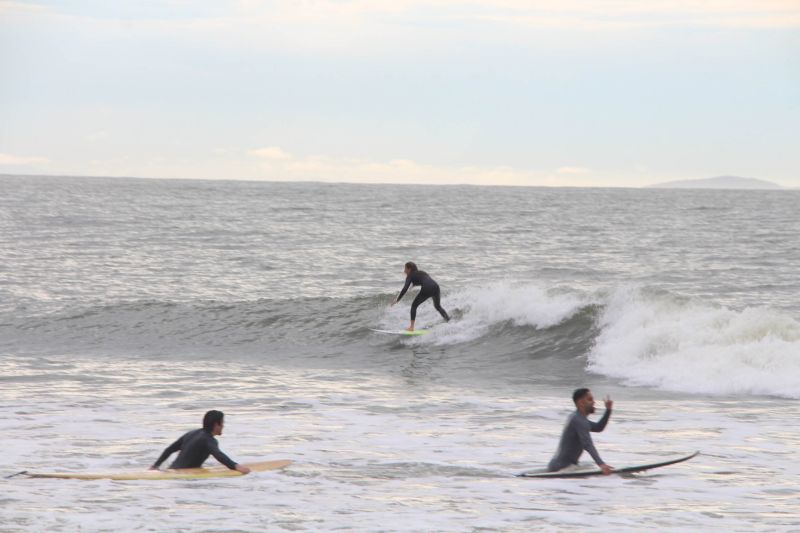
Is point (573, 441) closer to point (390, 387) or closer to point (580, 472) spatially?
point (580, 472)

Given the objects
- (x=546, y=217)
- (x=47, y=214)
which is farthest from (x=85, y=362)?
(x=546, y=217)

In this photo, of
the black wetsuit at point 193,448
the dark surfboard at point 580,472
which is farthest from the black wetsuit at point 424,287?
the black wetsuit at point 193,448

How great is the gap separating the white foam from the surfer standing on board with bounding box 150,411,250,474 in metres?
9.70

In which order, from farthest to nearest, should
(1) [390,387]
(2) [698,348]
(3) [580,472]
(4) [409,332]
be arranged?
(4) [409,332], (2) [698,348], (1) [390,387], (3) [580,472]

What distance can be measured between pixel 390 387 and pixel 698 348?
626 cm

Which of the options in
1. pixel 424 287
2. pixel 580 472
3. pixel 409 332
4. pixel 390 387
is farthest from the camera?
pixel 409 332

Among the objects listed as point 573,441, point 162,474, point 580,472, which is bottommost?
point 162,474

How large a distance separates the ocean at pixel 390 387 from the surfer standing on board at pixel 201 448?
29cm

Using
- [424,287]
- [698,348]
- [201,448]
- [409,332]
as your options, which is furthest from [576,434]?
[409,332]

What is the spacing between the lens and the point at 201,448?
11422mm

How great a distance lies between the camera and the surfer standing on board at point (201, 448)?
11195mm

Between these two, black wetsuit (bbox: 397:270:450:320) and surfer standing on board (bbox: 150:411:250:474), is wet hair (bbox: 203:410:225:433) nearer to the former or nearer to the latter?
surfer standing on board (bbox: 150:411:250:474)

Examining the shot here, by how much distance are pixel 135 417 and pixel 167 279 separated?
22092 millimetres

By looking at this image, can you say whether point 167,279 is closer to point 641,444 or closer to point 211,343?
point 211,343
